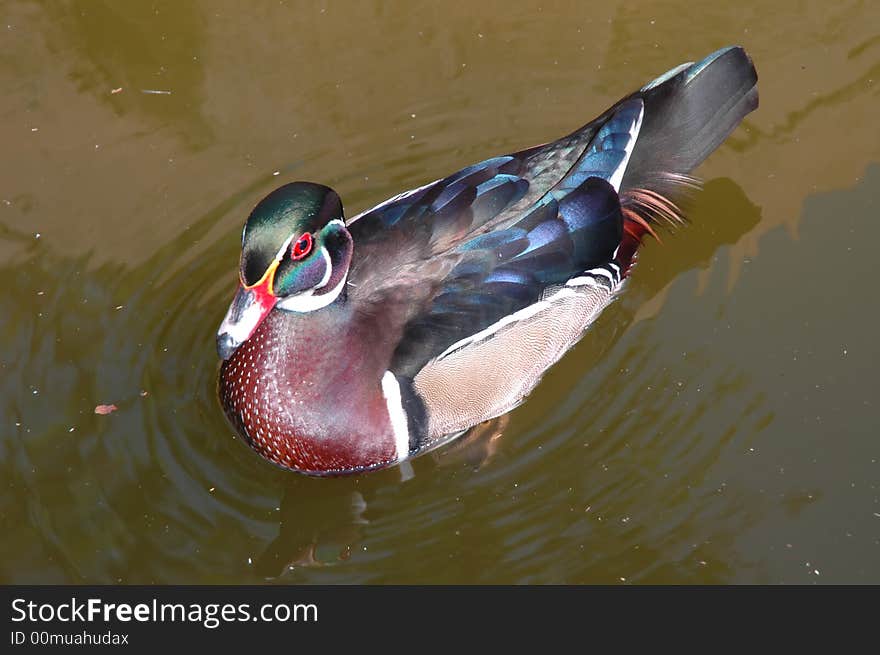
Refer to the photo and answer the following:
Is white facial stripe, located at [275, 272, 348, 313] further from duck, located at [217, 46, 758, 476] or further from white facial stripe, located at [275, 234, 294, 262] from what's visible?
white facial stripe, located at [275, 234, 294, 262]

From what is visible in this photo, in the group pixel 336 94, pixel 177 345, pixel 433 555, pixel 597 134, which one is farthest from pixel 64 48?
pixel 433 555

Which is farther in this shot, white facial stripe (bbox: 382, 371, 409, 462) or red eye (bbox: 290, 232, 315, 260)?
white facial stripe (bbox: 382, 371, 409, 462)

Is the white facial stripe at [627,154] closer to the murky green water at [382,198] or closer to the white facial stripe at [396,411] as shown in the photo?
the murky green water at [382,198]

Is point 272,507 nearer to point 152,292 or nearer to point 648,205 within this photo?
point 152,292

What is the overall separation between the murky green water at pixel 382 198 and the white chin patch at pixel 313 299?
65 cm

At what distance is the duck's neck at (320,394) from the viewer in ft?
14.9

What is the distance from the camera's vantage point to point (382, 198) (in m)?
5.75

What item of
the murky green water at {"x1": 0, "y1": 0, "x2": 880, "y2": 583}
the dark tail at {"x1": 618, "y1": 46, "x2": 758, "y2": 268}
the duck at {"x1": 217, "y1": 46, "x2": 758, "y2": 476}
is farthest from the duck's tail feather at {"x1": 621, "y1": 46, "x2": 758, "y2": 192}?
the murky green water at {"x1": 0, "y1": 0, "x2": 880, "y2": 583}

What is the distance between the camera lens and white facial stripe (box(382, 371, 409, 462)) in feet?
15.0

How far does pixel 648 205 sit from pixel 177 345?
6.79 feet

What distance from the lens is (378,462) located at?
184 inches

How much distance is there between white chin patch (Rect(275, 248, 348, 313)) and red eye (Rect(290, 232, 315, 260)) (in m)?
0.13

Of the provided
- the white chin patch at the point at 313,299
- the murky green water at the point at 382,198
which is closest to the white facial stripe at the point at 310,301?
the white chin patch at the point at 313,299

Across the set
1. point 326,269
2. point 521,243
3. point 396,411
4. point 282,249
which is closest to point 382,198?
point 521,243
